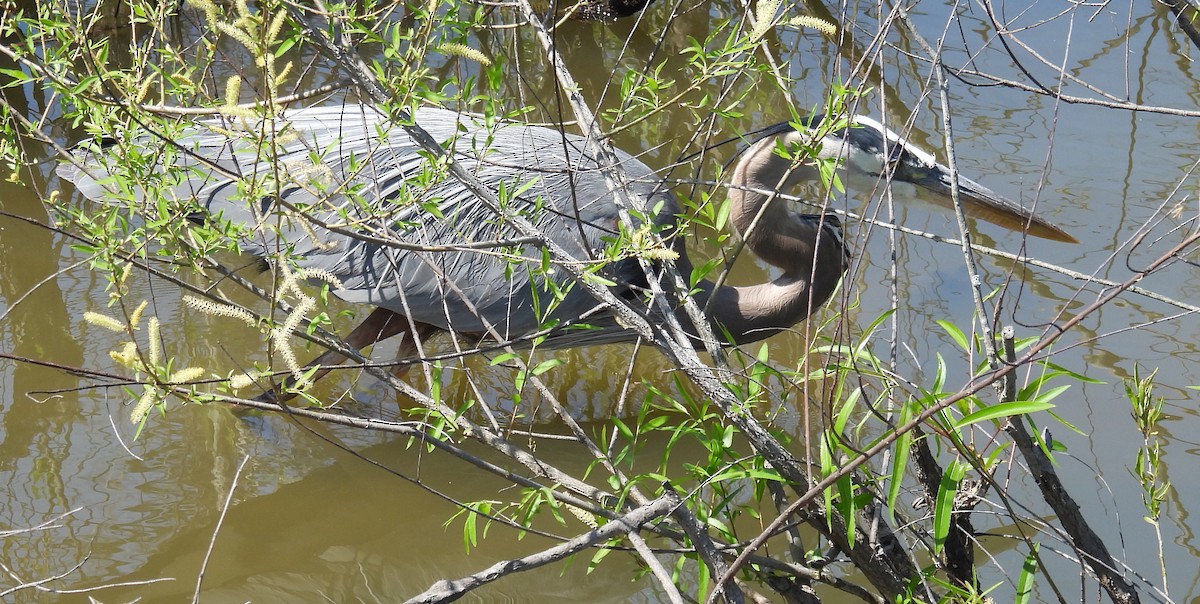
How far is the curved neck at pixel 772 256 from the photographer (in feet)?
11.4

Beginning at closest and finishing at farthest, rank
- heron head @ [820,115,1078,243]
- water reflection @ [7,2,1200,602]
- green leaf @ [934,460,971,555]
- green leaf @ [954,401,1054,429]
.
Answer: green leaf @ [954,401,1054,429]
green leaf @ [934,460,971,555]
water reflection @ [7,2,1200,602]
heron head @ [820,115,1078,243]

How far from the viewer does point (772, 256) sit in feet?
11.7

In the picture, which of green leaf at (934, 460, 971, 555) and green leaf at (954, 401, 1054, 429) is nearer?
green leaf at (954, 401, 1054, 429)

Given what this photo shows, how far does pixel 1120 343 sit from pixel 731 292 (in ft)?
4.88

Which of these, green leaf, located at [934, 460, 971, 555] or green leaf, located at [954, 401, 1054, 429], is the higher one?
green leaf, located at [954, 401, 1054, 429]

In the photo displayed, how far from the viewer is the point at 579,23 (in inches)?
270

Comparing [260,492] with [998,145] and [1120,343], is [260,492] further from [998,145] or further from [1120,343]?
[998,145]

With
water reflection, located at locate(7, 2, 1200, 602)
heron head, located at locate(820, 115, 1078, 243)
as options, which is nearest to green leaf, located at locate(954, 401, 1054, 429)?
water reflection, located at locate(7, 2, 1200, 602)

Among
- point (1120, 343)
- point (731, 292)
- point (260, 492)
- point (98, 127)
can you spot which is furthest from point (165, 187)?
point (1120, 343)

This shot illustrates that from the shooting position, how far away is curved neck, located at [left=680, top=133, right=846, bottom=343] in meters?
3.46

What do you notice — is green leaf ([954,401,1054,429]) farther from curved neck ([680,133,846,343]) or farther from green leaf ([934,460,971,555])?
curved neck ([680,133,846,343])

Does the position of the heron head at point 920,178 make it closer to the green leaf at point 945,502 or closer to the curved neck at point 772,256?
the curved neck at point 772,256

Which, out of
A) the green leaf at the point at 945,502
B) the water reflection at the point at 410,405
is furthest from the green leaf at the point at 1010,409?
the water reflection at the point at 410,405

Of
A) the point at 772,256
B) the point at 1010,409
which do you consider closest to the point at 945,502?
the point at 1010,409
